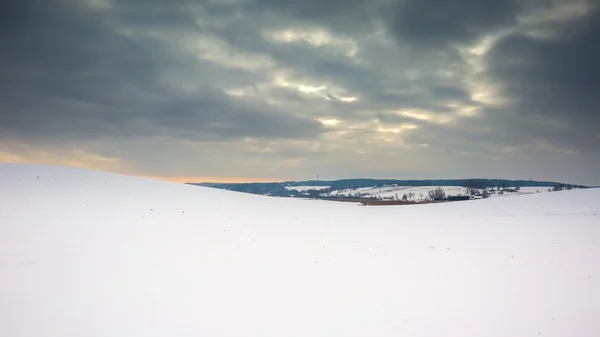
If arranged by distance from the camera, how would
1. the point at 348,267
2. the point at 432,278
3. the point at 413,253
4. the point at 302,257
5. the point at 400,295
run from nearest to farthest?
1. the point at 400,295
2. the point at 432,278
3. the point at 348,267
4. the point at 302,257
5. the point at 413,253

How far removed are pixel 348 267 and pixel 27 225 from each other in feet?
44.9

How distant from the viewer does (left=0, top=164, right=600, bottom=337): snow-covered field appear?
27.9 feet

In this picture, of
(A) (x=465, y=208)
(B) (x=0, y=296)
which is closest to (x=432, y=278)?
(B) (x=0, y=296)

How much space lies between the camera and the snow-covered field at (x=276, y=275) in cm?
851

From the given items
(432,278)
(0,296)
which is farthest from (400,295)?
(0,296)

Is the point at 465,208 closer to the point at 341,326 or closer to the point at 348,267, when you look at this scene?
the point at 348,267

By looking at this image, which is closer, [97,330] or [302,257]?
[97,330]

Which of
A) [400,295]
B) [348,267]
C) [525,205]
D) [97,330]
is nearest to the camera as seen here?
[97,330]

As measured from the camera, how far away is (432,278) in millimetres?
11977

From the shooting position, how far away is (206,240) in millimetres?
15797

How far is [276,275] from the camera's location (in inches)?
460

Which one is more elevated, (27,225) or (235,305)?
(27,225)

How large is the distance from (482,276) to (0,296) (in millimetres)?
13971

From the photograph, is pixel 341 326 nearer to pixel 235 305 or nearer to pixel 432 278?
pixel 235 305
